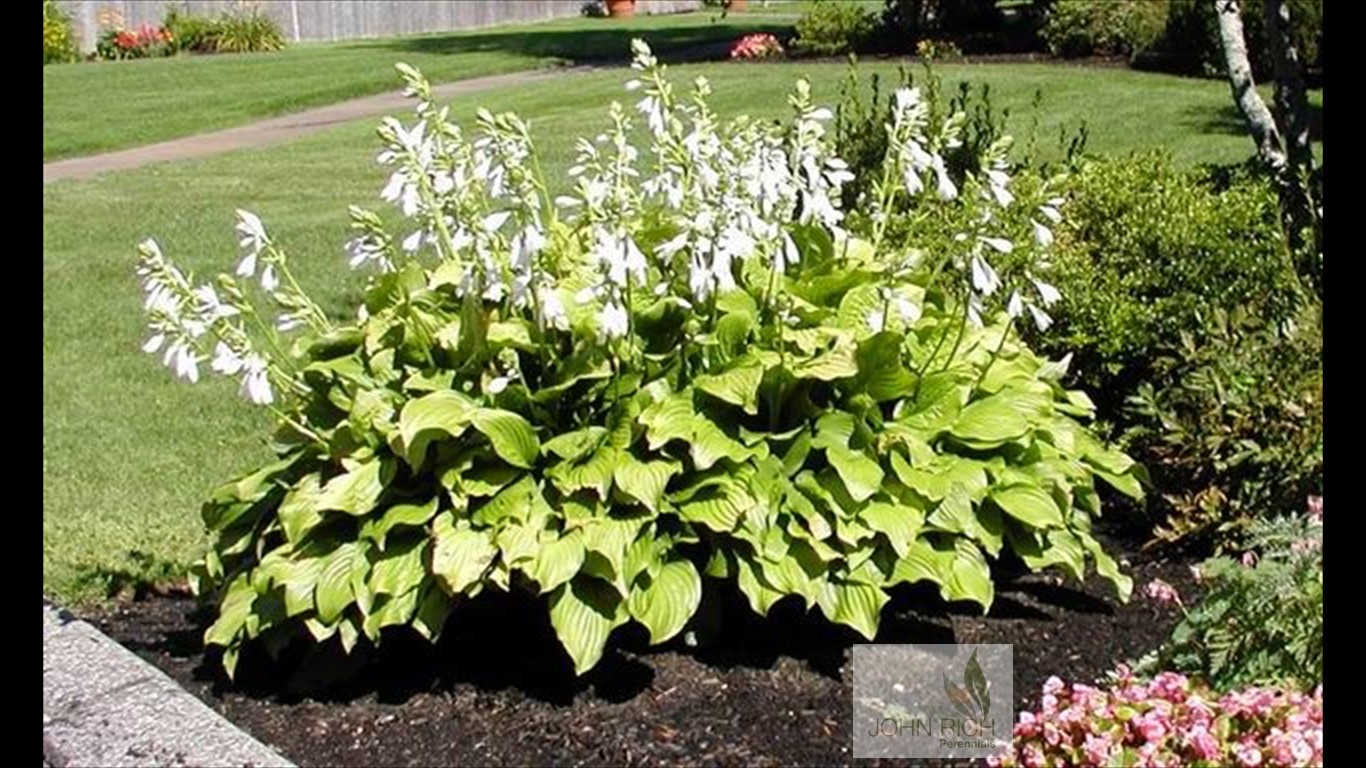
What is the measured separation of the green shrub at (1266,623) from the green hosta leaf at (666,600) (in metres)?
1.08

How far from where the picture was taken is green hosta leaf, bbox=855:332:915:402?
4.23m

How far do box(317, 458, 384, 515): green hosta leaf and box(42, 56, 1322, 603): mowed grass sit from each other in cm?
132

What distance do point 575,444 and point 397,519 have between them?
45 cm

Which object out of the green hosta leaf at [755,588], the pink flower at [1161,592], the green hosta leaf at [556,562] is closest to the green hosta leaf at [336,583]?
the green hosta leaf at [556,562]

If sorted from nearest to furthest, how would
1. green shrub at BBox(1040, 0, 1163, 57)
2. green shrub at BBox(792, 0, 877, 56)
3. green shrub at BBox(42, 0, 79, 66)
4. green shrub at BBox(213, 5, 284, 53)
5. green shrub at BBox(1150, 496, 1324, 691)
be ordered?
green shrub at BBox(1150, 496, 1324, 691), green shrub at BBox(1040, 0, 1163, 57), green shrub at BBox(792, 0, 877, 56), green shrub at BBox(42, 0, 79, 66), green shrub at BBox(213, 5, 284, 53)

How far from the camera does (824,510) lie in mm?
4094

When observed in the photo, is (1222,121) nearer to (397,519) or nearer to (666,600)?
(666,600)

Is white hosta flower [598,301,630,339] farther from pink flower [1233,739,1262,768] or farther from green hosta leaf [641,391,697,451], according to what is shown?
pink flower [1233,739,1262,768]

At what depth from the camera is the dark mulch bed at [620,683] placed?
393 centimetres

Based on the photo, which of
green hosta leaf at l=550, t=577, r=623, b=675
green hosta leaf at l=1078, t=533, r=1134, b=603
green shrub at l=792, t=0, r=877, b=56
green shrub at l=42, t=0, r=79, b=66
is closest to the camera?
green hosta leaf at l=550, t=577, r=623, b=675

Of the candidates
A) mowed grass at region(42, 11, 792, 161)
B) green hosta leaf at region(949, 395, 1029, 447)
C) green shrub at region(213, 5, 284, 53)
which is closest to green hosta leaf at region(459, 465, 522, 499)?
green hosta leaf at region(949, 395, 1029, 447)

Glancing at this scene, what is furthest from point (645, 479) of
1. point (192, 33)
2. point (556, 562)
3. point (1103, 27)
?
point (192, 33)
